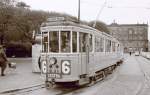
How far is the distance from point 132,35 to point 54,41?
169318mm

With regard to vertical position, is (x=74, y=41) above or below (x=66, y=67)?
above

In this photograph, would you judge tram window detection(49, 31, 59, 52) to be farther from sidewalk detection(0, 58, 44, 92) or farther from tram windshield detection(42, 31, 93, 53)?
sidewalk detection(0, 58, 44, 92)

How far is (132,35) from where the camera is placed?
185625 millimetres

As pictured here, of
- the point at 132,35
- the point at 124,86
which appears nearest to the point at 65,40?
the point at 124,86

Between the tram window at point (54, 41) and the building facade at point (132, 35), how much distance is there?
159 metres

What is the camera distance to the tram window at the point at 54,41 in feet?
61.4

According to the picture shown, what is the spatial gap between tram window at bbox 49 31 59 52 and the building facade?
159 m

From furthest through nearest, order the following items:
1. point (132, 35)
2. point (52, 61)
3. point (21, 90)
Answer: point (132, 35) < point (52, 61) < point (21, 90)

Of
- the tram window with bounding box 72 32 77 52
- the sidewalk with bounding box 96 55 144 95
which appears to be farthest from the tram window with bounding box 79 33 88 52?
the sidewalk with bounding box 96 55 144 95

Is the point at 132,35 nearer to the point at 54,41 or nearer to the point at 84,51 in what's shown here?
the point at 84,51

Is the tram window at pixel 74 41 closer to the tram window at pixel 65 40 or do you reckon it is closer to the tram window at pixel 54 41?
the tram window at pixel 65 40

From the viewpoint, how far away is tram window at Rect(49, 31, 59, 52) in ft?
61.4

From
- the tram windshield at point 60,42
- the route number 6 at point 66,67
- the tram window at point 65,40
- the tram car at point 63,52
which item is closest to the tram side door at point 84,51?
the tram car at point 63,52

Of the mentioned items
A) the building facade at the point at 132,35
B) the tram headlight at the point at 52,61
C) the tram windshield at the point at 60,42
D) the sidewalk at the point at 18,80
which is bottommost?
the sidewalk at the point at 18,80
